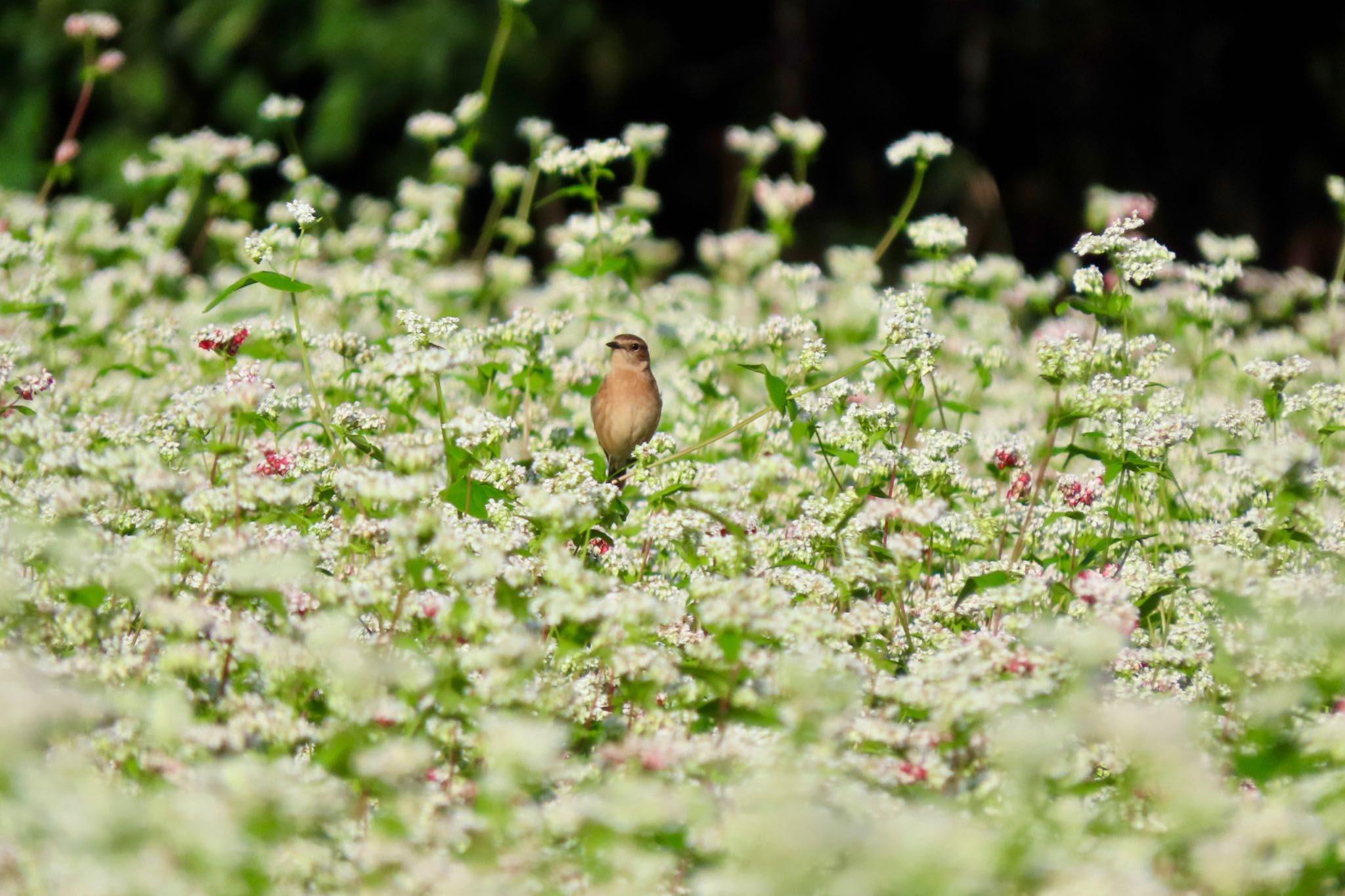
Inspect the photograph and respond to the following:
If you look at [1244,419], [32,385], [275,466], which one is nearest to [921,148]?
[1244,419]

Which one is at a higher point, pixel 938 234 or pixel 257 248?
pixel 938 234

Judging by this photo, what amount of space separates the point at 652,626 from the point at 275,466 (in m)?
1.29

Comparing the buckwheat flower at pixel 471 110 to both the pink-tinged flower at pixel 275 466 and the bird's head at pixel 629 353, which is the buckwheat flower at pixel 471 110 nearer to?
the bird's head at pixel 629 353

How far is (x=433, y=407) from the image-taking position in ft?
15.1

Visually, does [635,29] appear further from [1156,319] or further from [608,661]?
[608,661]

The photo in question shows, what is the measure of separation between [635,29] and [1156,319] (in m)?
8.33

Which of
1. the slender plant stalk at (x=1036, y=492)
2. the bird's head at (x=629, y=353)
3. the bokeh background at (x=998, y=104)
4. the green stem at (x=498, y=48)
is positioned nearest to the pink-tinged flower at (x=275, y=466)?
the bird's head at (x=629, y=353)

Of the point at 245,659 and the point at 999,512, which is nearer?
the point at 245,659

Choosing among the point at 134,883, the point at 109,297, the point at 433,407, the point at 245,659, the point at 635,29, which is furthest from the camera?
the point at 635,29

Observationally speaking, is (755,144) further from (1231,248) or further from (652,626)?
(652,626)

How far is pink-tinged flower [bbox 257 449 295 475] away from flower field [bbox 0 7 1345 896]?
0.01 metres

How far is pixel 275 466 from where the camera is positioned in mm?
3607

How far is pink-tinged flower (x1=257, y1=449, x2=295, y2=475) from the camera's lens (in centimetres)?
360

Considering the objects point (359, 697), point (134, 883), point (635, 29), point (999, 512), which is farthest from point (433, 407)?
point (635, 29)
